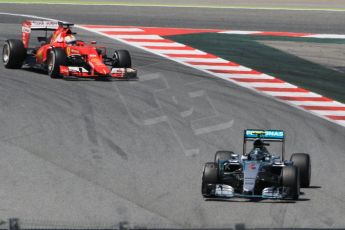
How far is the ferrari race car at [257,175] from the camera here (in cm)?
1928

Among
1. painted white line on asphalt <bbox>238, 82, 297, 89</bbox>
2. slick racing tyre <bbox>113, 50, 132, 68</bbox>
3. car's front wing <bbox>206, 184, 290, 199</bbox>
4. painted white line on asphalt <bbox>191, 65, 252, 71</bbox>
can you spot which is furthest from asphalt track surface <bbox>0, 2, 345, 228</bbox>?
slick racing tyre <bbox>113, 50, 132, 68</bbox>

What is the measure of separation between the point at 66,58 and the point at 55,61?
0.37 metres

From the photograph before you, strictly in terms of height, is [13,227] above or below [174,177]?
above

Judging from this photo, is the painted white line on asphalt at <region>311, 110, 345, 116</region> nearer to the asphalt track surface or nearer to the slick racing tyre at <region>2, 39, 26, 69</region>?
the asphalt track surface

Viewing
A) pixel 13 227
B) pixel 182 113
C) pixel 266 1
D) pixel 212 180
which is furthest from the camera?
pixel 266 1

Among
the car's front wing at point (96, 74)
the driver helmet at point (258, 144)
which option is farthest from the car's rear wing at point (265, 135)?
the car's front wing at point (96, 74)

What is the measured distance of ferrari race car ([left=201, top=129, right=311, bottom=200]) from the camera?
63.3 ft

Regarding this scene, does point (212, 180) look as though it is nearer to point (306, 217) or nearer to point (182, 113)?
point (306, 217)

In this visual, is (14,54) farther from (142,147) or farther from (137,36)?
(142,147)

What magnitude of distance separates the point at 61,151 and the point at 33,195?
370 centimetres

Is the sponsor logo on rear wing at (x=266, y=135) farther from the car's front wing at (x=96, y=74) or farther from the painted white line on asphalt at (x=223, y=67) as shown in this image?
the painted white line on asphalt at (x=223, y=67)

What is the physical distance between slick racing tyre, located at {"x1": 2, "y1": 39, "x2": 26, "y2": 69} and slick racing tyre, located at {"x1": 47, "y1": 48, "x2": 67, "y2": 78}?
47.1 inches

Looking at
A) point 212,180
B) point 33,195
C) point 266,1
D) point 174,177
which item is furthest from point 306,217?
point 266,1

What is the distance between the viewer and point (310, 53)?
36.2 metres
